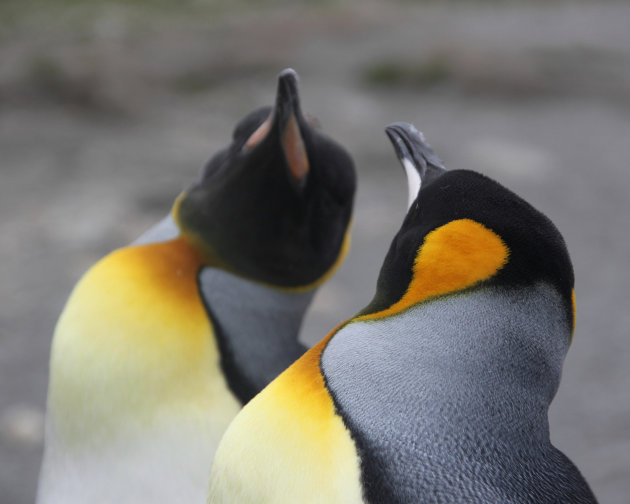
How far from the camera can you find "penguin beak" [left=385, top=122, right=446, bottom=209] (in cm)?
106

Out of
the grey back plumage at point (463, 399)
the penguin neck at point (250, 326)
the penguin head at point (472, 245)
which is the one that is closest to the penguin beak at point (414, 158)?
the penguin head at point (472, 245)

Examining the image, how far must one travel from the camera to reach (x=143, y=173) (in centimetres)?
438

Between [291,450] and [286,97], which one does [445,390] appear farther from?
[286,97]

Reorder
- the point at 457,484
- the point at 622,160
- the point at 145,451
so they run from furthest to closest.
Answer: the point at 622,160 → the point at 145,451 → the point at 457,484

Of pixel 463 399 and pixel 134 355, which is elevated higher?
pixel 463 399

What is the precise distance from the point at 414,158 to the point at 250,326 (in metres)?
0.49

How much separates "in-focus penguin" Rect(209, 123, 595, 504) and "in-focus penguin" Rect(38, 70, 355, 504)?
39 centimetres

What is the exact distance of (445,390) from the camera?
0.88 meters

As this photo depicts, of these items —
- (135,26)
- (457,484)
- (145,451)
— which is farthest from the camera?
(135,26)

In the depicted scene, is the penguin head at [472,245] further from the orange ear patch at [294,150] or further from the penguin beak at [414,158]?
the orange ear patch at [294,150]

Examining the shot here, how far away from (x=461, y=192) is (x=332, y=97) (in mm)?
4787

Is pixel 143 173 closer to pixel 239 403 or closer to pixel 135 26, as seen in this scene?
pixel 135 26

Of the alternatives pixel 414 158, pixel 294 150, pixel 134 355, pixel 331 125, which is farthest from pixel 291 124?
pixel 331 125

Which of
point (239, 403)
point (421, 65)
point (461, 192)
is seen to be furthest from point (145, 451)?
point (421, 65)
